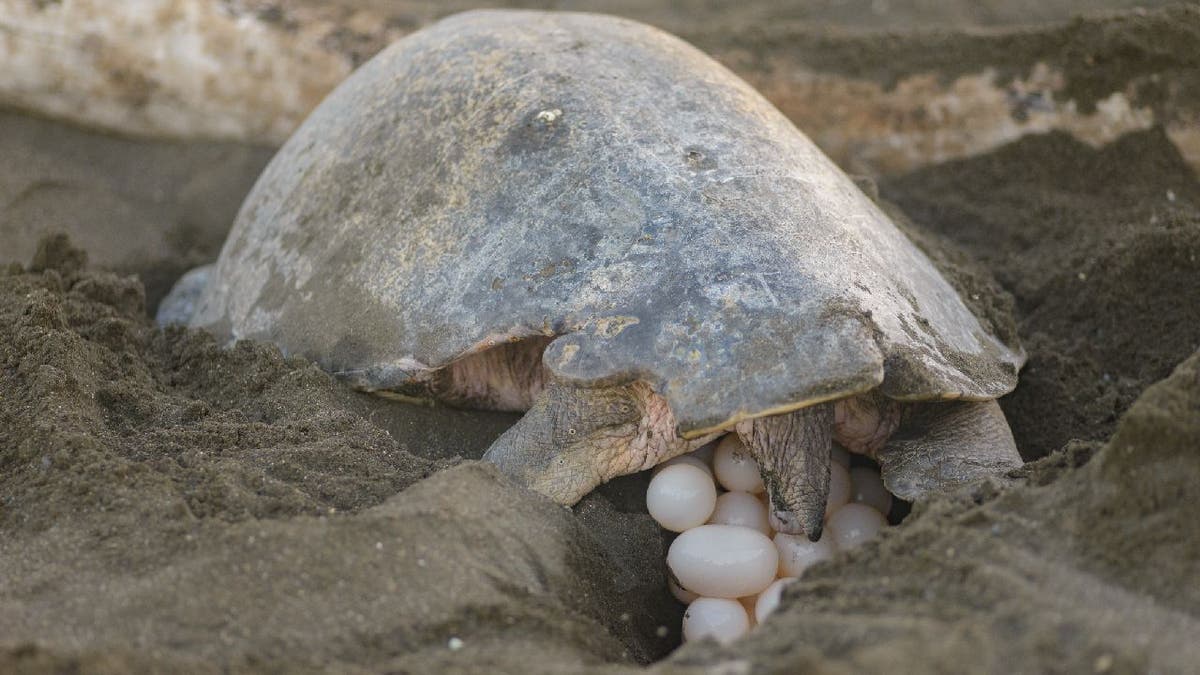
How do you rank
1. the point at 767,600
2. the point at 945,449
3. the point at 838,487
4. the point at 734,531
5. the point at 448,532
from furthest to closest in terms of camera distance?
the point at 838,487 < the point at 945,449 < the point at 734,531 < the point at 767,600 < the point at 448,532

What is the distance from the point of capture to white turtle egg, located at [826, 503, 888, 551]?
2.26 metres

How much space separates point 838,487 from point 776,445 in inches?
12.6

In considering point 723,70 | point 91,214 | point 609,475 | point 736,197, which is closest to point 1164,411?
point 736,197

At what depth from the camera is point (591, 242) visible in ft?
7.41

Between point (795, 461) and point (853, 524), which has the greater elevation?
point (795, 461)

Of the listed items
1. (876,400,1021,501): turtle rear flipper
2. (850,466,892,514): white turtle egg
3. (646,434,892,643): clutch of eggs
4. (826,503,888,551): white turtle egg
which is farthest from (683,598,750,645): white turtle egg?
(850,466,892,514): white turtle egg

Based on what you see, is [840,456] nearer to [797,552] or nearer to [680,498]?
[797,552]

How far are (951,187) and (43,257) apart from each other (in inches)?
116

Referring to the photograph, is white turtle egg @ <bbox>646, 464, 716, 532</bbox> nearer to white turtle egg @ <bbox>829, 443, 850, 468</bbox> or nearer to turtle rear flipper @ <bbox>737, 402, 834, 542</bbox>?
turtle rear flipper @ <bbox>737, 402, 834, 542</bbox>

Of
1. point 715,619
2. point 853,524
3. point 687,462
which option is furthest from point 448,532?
point 853,524

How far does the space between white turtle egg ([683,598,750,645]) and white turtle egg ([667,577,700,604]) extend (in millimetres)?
73

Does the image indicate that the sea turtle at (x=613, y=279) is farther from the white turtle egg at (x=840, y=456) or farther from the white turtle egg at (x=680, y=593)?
the white turtle egg at (x=680, y=593)

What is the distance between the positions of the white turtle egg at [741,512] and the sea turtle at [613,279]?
0.30 ft

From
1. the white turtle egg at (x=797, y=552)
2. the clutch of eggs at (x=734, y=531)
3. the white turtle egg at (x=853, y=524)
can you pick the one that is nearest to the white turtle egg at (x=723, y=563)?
the clutch of eggs at (x=734, y=531)
